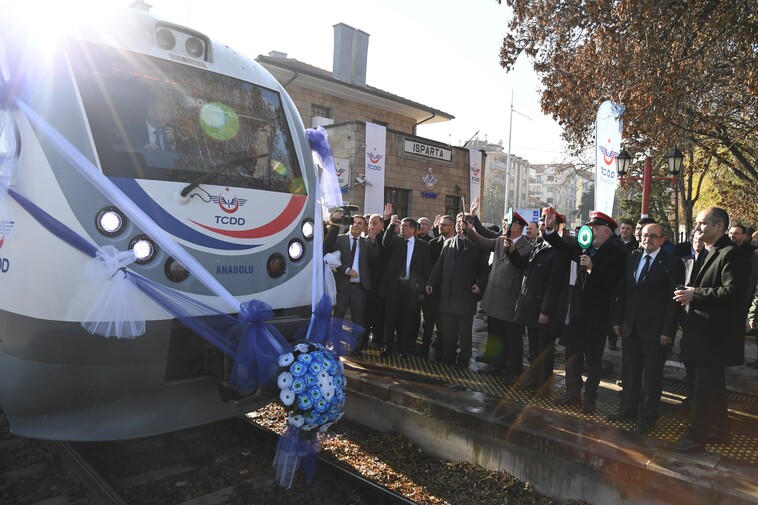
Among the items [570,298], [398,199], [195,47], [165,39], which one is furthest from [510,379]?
[398,199]

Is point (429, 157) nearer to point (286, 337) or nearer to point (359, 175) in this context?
point (359, 175)

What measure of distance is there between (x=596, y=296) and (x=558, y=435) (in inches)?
61.4

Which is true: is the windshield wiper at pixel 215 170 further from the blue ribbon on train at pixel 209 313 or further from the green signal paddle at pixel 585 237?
the green signal paddle at pixel 585 237

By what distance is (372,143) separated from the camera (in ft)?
56.6

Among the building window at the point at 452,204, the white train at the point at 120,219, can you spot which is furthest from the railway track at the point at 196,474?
the building window at the point at 452,204

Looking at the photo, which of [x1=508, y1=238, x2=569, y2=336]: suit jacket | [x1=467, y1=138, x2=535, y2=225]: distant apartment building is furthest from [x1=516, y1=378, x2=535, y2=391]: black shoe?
[x1=467, y1=138, x2=535, y2=225]: distant apartment building

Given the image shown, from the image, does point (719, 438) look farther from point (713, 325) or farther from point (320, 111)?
point (320, 111)

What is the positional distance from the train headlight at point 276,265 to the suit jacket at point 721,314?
3225mm

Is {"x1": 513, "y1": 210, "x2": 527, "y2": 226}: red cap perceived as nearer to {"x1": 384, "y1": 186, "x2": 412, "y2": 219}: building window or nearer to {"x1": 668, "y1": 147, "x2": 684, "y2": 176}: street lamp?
{"x1": 668, "y1": 147, "x2": 684, "y2": 176}: street lamp

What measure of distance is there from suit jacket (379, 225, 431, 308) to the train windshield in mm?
2816

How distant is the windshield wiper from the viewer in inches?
142

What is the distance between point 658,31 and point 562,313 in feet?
15.3

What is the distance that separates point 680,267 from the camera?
4.63 meters

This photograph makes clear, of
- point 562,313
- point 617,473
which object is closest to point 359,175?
point 562,313
